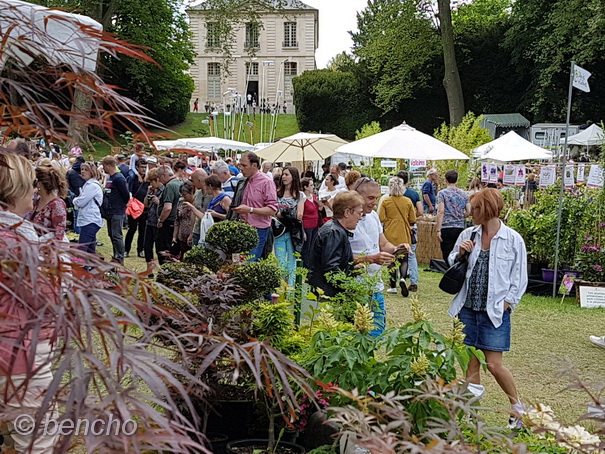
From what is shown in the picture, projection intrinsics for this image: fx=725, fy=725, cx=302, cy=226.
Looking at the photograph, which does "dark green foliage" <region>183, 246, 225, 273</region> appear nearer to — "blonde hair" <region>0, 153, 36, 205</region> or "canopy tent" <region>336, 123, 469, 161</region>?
"blonde hair" <region>0, 153, 36, 205</region>

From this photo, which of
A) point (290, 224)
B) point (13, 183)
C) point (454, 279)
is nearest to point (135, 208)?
point (290, 224)

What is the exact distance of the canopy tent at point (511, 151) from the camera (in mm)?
20391

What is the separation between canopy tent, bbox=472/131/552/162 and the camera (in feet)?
66.9

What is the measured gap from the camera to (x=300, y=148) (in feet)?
46.3

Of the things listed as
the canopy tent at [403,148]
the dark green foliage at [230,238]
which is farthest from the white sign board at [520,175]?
the dark green foliage at [230,238]

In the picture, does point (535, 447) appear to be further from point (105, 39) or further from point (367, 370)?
point (105, 39)

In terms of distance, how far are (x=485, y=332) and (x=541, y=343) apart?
11.3 ft

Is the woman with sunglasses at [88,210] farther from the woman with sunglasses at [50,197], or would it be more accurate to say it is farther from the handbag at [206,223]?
the woman with sunglasses at [50,197]

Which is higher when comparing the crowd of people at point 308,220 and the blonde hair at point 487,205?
the blonde hair at point 487,205

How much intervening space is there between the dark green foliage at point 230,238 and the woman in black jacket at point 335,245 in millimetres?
1091

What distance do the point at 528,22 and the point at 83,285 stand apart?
131ft

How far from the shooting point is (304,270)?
17.0 ft

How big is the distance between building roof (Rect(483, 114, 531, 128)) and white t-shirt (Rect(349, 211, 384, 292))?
33.7 m

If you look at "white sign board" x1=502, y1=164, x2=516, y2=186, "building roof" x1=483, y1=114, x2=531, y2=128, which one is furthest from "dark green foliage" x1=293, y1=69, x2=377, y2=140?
"white sign board" x1=502, y1=164, x2=516, y2=186
